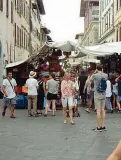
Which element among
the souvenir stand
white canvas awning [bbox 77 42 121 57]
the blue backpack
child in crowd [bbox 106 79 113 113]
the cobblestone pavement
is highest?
white canvas awning [bbox 77 42 121 57]

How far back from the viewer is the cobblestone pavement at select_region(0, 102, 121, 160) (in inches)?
319

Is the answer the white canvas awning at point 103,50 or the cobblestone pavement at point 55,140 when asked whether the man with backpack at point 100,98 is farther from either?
the white canvas awning at point 103,50

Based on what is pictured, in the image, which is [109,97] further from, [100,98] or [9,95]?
[100,98]

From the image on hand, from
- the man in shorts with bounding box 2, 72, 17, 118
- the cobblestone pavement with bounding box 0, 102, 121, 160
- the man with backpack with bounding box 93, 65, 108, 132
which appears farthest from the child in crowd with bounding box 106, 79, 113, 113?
the man with backpack with bounding box 93, 65, 108, 132

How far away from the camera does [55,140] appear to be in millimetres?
9984

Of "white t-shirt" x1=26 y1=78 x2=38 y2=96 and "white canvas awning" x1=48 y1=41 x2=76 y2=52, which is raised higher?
"white canvas awning" x1=48 y1=41 x2=76 y2=52

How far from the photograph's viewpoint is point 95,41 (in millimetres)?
67438

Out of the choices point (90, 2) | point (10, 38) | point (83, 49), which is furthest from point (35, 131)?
point (90, 2)

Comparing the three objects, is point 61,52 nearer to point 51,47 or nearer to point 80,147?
point 51,47

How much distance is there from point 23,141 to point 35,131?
186 cm

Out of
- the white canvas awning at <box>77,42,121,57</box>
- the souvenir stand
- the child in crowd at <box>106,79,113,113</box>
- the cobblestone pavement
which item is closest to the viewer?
the cobblestone pavement

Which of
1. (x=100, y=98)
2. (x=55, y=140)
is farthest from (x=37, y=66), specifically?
(x=55, y=140)

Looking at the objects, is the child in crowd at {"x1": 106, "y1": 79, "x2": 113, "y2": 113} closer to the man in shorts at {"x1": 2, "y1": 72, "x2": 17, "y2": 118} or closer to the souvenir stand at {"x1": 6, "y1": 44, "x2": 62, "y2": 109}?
the souvenir stand at {"x1": 6, "y1": 44, "x2": 62, "y2": 109}

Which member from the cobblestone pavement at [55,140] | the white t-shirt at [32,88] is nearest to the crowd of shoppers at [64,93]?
the white t-shirt at [32,88]
